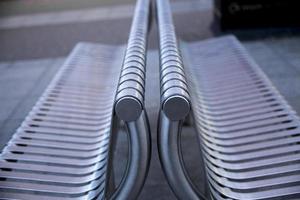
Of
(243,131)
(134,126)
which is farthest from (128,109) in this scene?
(243,131)

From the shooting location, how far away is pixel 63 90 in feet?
11.6

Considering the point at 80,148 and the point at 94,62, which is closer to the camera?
the point at 80,148

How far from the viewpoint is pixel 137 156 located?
2.02m

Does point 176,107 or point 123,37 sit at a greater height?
point 176,107

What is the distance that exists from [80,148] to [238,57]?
1816 mm

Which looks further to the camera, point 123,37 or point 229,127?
point 123,37

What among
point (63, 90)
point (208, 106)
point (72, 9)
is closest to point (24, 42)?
point (72, 9)

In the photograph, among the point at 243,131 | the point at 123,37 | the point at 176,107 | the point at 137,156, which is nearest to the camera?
the point at 176,107

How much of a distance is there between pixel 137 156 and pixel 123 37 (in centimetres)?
526

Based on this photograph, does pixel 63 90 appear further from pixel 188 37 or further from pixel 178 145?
pixel 188 37

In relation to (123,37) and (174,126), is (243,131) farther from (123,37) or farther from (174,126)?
(123,37)

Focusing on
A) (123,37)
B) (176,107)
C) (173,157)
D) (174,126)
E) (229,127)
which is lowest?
(123,37)

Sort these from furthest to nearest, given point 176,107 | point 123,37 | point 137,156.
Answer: point 123,37
point 137,156
point 176,107

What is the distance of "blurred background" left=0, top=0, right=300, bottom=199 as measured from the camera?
4664 mm
